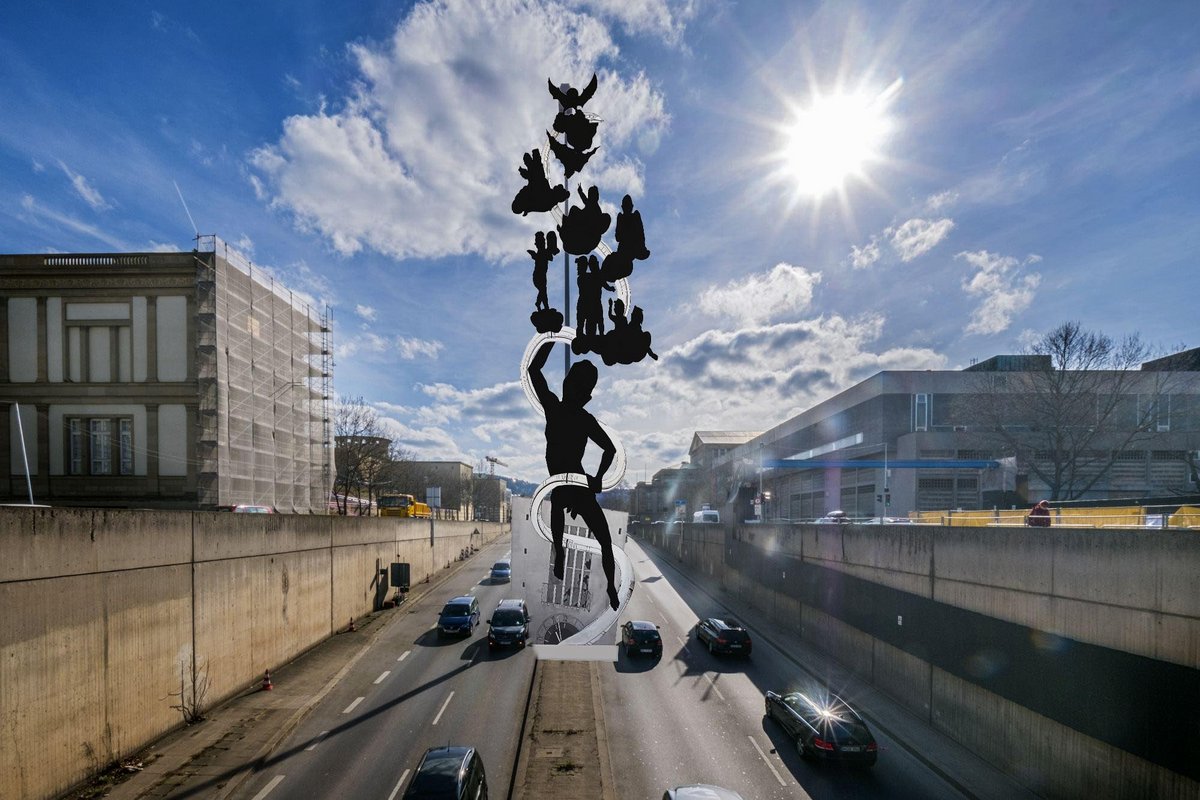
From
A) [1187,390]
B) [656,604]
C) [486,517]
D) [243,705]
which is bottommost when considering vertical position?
[486,517]

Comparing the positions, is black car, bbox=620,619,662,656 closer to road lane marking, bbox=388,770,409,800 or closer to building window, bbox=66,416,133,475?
road lane marking, bbox=388,770,409,800

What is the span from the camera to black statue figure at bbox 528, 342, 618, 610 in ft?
18.6

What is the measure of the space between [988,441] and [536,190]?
4234 cm

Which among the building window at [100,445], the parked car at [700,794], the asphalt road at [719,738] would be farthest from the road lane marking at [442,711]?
the building window at [100,445]

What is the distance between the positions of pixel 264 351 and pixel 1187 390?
6356 centimetres

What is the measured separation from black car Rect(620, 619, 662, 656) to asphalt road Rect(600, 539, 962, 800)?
341mm

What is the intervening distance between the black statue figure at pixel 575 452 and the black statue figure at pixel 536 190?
1.45 m

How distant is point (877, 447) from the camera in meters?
51.2

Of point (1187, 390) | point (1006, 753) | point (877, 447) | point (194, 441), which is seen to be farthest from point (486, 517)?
point (1006, 753)

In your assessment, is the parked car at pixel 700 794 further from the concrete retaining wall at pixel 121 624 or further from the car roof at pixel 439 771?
the concrete retaining wall at pixel 121 624

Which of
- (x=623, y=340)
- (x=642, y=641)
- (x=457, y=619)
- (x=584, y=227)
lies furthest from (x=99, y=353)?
(x=623, y=340)

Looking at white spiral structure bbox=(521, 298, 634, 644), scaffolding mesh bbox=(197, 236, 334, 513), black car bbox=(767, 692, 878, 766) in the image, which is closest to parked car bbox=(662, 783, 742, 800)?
black car bbox=(767, 692, 878, 766)

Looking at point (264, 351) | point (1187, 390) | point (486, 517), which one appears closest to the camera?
point (264, 351)

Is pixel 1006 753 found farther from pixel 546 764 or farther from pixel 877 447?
pixel 877 447
